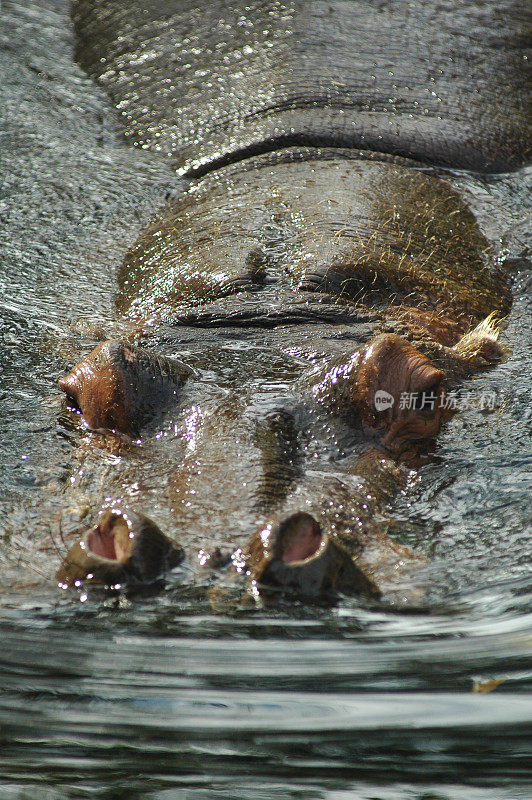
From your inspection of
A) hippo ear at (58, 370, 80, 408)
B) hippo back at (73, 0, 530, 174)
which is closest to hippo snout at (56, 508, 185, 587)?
hippo ear at (58, 370, 80, 408)

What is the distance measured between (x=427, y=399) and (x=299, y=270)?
41.2 inches

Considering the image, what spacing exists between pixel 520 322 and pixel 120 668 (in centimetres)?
299

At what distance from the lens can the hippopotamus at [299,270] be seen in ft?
9.59

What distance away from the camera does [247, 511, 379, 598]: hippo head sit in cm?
259

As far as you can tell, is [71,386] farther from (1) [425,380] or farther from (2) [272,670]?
(2) [272,670]

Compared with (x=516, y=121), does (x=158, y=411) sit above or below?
below

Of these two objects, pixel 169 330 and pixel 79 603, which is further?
pixel 169 330

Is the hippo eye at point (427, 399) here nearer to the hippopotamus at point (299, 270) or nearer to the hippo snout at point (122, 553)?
the hippopotamus at point (299, 270)

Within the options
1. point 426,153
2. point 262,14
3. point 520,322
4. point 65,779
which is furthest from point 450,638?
point 262,14

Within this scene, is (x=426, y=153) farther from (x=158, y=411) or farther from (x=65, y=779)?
(x=65, y=779)

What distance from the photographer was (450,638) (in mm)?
2684

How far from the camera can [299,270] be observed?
173 inches

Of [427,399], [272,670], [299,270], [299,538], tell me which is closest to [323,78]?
Answer: [299,270]

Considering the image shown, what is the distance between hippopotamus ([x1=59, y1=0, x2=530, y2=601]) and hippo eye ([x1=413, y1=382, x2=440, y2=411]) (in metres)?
0.01
